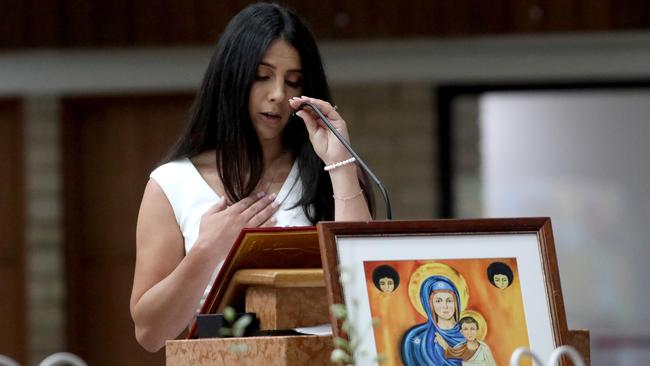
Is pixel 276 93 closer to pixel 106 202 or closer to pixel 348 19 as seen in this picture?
pixel 348 19

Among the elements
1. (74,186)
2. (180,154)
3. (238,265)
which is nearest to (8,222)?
(74,186)

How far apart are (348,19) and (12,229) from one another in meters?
1.89

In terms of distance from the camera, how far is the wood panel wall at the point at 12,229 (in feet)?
24.3

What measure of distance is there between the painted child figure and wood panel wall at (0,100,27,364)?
562cm

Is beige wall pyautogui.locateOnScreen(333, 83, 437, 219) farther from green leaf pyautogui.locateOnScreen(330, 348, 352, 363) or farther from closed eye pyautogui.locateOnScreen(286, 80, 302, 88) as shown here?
green leaf pyautogui.locateOnScreen(330, 348, 352, 363)

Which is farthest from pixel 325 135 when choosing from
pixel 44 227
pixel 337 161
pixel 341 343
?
pixel 44 227

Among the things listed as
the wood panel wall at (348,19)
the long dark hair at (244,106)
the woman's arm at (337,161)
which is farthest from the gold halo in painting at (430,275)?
the wood panel wall at (348,19)

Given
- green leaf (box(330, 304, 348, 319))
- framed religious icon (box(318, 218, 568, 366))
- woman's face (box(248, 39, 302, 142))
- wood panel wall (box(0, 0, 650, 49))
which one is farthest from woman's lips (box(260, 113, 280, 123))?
wood panel wall (box(0, 0, 650, 49))

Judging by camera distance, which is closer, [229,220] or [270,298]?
[270,298]

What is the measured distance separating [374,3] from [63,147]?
1.62m

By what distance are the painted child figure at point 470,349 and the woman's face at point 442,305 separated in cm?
2

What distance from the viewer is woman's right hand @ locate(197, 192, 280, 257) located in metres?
2.40

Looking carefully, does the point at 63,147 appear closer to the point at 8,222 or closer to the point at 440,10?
the point at 8,222

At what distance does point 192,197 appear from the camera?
8.54ft
